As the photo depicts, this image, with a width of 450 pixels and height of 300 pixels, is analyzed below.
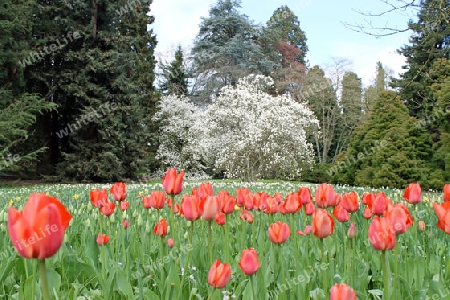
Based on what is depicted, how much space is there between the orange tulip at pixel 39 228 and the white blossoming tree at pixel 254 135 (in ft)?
45.2

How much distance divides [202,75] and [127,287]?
25.7m

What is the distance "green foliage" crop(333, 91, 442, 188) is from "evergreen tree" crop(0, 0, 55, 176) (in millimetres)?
10200

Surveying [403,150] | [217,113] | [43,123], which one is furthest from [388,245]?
[43,123]

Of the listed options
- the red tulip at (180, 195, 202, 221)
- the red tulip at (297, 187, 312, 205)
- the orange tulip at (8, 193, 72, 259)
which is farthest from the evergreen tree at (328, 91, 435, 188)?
the orange tulip at (8, 193, 72, 259)

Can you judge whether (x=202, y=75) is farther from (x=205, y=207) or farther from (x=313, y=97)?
(x=205, y=207)

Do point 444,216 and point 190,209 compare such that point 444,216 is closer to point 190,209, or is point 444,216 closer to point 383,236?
point 383,236

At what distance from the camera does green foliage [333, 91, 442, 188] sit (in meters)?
10.9

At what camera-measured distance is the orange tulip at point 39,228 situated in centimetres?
70

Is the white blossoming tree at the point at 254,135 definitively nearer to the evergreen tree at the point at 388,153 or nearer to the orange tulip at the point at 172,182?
the evergreen tree at the point at 388,153

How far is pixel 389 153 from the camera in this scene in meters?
11.3

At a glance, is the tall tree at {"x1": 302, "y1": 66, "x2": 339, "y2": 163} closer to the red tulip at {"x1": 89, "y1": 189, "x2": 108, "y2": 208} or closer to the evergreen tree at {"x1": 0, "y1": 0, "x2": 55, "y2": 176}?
the evergreen tree at {"x1": 0, "y1": 0, "x2": 55, "y2": 176}

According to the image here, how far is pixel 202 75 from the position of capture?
26.4m


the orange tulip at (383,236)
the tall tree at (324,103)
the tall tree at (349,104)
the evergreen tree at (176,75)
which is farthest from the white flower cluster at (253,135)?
the orange tulip at (383,236)

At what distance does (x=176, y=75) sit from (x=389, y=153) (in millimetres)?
17170
